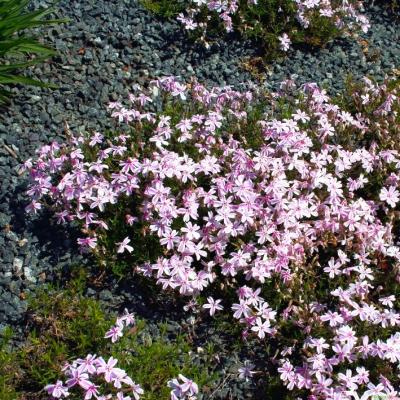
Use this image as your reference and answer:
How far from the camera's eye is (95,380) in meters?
4.02

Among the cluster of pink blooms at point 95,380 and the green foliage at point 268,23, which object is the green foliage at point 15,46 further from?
the cluster of pink blooms at point 95,380

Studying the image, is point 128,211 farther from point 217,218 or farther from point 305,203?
point 305,203

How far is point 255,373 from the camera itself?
445cm

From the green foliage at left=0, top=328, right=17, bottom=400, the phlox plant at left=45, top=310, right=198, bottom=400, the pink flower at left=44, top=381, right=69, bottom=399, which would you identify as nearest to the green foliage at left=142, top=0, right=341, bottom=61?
the green foliage at left=0, top=328, right=17, bottom=400

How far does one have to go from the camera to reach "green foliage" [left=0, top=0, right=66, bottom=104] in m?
5.37

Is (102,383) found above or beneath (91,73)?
beneath

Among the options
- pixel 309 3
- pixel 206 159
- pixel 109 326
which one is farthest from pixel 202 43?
pixel 109 326

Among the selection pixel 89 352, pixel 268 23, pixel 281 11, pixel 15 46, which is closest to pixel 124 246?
pixel 89 352

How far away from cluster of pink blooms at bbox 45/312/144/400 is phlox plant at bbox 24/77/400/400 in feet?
2.51

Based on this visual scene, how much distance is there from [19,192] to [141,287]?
1.22m

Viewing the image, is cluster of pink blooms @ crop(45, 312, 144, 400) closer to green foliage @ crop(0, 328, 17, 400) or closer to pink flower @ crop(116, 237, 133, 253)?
green foliage @ crop(0, 328, 17, 400)

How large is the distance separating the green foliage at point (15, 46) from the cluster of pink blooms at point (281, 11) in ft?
4.74

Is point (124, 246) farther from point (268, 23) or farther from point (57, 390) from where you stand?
point (268, 23)

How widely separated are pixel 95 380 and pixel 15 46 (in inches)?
113
